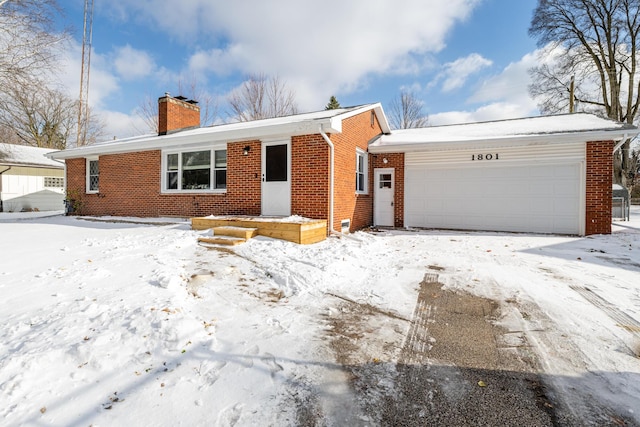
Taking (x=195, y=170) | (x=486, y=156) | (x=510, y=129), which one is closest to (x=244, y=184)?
(x=195, y=170)

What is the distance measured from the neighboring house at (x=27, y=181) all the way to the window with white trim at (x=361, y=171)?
67.1ft

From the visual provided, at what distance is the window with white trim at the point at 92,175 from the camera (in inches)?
478

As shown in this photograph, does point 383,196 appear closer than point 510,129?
No

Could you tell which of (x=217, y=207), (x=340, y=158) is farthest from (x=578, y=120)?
(x=217, y=207)

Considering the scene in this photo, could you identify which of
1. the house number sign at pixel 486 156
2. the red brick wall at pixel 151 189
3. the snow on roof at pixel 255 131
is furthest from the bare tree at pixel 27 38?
the house number sign at pixel 486 156

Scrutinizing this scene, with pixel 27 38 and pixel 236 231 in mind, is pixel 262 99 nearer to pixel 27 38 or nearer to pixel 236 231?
pixel 27 38

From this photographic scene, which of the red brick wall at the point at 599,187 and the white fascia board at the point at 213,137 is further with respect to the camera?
the red brick wall at the point at 599,187

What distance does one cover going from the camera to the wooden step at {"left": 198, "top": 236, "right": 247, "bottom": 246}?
636 centimetres

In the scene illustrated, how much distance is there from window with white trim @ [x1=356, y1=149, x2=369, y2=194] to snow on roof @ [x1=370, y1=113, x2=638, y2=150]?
2.22ft

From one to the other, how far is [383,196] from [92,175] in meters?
11.5

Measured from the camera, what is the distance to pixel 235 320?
3.12 metres

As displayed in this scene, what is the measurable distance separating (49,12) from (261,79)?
14035 mm

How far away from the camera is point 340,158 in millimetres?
8516

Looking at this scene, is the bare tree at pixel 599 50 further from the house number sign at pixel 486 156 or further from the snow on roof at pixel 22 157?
the snow on roof at pixel 22 157
